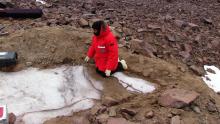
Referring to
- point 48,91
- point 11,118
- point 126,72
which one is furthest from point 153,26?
point 11,118

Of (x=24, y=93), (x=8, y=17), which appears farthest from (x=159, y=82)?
(x=8, y=17)

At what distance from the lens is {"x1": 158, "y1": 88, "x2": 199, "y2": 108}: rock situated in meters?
6.13

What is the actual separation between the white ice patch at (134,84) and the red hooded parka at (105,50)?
0.20 meters

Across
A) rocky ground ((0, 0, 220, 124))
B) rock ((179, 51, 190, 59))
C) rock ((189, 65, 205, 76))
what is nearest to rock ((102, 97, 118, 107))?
rocky ground ((0, 0, 220, 124))

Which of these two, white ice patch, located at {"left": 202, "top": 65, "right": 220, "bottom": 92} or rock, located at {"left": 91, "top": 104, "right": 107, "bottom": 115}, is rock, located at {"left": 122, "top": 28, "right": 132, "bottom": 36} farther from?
rock, located at {"left": 91, "top": 104, "right": 107, "bottom": 115}

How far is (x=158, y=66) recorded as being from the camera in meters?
7.29

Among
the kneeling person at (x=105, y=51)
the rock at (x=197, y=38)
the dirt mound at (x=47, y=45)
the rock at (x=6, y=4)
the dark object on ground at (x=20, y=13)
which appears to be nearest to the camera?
the kneeling person at (x=105, y=51)

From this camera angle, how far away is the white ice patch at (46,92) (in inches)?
238

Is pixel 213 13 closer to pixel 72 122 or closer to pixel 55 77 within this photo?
pixel 55 77

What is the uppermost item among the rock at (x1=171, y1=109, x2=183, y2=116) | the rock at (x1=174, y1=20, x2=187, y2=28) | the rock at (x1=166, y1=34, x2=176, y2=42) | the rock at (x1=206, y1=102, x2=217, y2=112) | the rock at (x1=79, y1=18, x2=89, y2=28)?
the rock at (x1=79, y1=18, x2=89, y2=28)

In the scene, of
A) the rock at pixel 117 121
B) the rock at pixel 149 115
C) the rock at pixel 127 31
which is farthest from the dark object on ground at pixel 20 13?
the rock at pixel 149 115

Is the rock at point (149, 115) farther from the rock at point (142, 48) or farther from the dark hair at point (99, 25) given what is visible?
the rock at point (142, 48)

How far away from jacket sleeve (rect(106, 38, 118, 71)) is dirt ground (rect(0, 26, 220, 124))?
0.21 metres

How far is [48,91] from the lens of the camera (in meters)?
6.48
